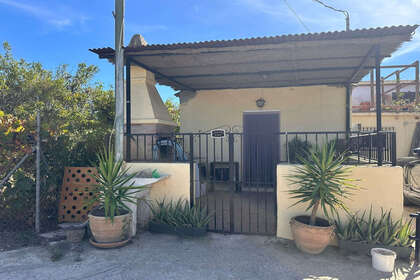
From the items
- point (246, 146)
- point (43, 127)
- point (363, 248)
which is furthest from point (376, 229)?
point (43, 127)

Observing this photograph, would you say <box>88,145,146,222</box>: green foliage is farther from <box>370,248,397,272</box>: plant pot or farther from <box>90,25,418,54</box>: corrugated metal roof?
<box>370,248,397,272</box>: plant pot

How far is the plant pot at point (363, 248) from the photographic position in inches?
132

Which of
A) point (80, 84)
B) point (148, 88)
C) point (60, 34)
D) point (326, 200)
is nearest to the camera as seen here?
point (326, 200)

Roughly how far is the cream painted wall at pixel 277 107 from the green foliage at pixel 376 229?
407cm

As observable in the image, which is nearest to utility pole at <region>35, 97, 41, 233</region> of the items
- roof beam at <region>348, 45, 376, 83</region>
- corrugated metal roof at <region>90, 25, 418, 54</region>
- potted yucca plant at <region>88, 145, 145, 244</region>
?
potted yucca plant at <region>88, 145, 145, 244</region>

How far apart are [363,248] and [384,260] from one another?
1.55 ft

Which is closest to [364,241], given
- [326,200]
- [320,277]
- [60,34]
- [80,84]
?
[326,200]

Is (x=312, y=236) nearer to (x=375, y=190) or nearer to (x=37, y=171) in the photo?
(x=375, y=190)

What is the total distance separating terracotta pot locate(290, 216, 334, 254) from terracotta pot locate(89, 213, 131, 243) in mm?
2498

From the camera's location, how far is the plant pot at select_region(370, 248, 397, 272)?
3.04 metres

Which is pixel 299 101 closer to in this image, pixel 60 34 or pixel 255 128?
pixel 255 128

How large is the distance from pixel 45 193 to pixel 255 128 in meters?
5.59

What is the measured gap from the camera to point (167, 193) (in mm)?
4617

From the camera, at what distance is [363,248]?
3.52m
